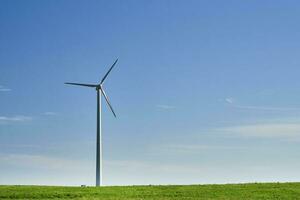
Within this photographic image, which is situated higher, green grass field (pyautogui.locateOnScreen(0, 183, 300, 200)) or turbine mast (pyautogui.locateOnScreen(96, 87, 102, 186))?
turbine mast (pyautogui.locateOnScreen(96, 87, 102, 186))

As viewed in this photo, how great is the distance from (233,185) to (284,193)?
6800mm

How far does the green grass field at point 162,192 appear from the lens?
2126 inches

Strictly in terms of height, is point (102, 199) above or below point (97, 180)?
below

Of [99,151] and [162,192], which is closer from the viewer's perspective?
[162,192]

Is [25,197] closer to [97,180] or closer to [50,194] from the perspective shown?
[50,194]

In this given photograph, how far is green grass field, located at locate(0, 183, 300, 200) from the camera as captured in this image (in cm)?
5400

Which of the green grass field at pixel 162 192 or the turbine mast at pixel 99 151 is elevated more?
the turbine mast at pixel 99 151

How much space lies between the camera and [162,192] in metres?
56.7

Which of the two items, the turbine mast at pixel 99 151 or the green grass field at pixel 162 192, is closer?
the green grass field at pixel 162 192

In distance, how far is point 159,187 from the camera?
60.5 meters

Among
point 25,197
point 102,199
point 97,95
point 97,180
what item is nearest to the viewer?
point 102,199

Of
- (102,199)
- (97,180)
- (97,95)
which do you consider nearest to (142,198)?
(102,199)

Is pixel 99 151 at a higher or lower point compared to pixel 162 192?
higher

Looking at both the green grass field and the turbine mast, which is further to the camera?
the turbine mast
